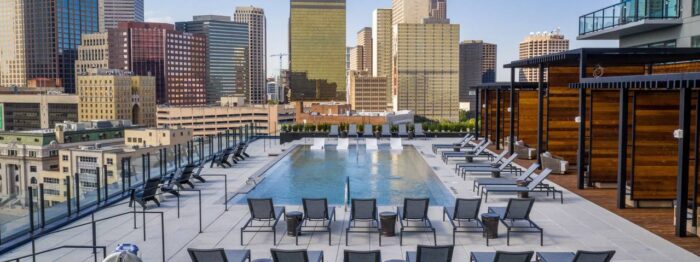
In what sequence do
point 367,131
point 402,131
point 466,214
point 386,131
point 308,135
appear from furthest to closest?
point 308,135
point 386,131
point 402,131
point 367,131
point 466,214

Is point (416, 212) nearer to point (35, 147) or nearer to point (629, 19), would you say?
point (629, 19)

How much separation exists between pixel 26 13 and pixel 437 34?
11502 cm

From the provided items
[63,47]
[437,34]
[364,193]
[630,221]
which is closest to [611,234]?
[630,221]

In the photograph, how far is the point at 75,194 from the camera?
36.3ft

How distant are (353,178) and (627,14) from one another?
1022cm

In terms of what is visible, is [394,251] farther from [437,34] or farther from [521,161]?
[437,34]

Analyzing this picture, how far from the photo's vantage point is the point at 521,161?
18.6 m

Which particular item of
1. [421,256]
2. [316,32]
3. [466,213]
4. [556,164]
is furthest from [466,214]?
[316,32]

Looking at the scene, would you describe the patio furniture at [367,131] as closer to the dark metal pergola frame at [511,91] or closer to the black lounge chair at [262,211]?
the dark metal pergola frame at [511,91]

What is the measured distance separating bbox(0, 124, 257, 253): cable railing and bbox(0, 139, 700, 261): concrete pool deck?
0.33 m

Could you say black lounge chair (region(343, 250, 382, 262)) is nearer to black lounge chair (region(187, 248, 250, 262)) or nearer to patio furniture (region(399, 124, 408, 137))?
black lounge chair (region(187, 248, 250, 262))

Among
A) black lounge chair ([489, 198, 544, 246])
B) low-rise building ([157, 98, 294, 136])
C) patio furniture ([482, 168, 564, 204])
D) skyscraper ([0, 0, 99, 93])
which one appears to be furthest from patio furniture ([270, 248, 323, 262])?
skyscraper ([0, 0, 99, 93])

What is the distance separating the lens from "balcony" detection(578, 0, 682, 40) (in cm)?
1817

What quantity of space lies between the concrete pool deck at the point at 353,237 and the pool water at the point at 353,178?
1662 millimetres
